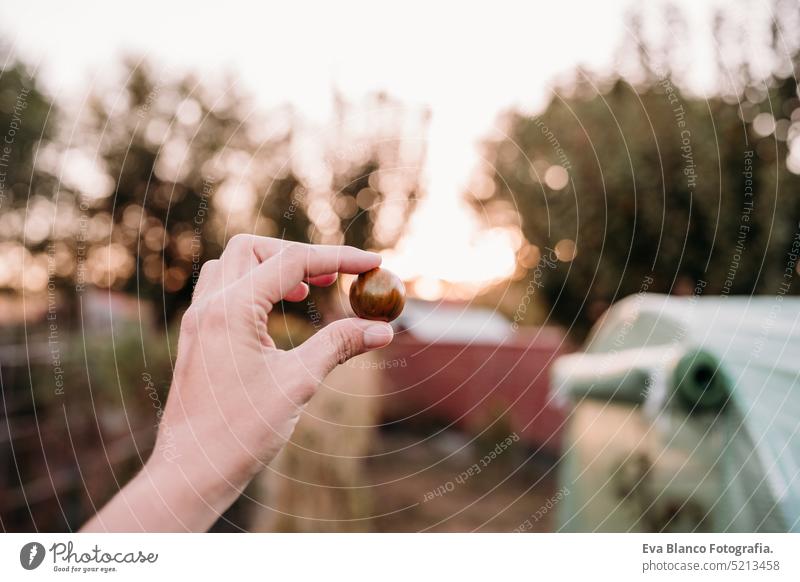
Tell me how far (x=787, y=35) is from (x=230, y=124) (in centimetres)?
404

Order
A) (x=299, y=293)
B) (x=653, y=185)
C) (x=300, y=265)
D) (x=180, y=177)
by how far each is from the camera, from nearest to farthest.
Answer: (x=300, y=265)
(x=299, y=293)
(x=653, y=185)
(x=180, y=177)

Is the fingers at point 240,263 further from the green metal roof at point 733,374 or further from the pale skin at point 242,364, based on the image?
the green metal roof at point 733,374

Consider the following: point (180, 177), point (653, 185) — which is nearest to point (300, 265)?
point (653, 185)

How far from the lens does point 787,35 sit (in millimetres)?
3150

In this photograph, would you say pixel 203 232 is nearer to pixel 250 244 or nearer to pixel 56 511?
pixel 56 511

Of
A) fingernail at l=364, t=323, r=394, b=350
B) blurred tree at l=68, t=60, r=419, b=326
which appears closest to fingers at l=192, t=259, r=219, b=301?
fingernail at l=364, t=323, r=394, b=350

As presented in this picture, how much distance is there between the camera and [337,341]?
3.54 feet

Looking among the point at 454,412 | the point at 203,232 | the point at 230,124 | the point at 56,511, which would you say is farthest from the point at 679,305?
the point at 454,412

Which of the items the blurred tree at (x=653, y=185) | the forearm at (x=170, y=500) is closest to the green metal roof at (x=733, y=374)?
the forearm at (x=170, y=500)

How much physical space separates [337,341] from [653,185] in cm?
474

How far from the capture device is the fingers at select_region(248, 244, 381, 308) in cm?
106

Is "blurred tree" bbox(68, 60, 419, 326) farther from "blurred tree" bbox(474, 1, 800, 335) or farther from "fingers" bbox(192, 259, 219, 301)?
"fingers" bbox(192, 259, 219, 301)

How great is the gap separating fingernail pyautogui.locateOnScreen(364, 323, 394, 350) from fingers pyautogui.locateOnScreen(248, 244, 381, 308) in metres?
0.10

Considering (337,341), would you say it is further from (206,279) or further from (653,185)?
(653,185)
